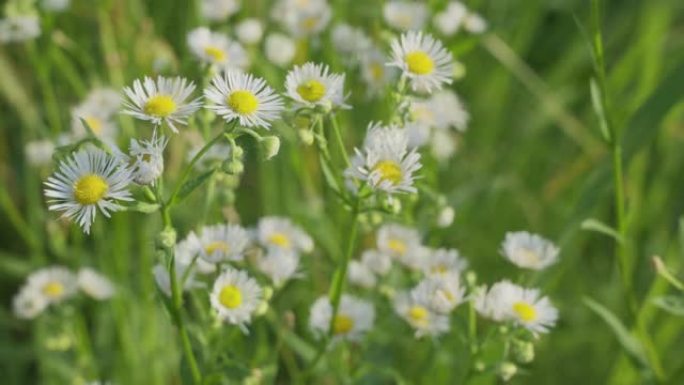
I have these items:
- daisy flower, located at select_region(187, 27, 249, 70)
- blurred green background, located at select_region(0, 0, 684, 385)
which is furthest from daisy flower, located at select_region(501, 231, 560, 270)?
daisy flower, located at select_region(187, 27, 249, 70)

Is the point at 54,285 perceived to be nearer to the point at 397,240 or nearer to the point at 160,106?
the point at 397,240

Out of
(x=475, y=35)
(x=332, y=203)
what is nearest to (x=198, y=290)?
(x=332, y=203)

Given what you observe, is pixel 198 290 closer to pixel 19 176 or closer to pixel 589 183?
pixel 589 183

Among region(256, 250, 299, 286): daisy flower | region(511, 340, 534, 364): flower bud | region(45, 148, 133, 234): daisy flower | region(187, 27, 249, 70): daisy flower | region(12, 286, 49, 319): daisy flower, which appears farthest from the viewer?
region(12, 286, 49, 319): daisy flower

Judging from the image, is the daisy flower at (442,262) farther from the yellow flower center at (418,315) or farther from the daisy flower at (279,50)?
the daisy flower at (279,50)

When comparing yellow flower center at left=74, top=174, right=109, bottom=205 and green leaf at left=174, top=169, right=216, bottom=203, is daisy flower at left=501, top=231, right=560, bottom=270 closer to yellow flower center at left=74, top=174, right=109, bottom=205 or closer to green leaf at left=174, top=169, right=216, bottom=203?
green leaf at left=174, top=169, right=216, bottom=203

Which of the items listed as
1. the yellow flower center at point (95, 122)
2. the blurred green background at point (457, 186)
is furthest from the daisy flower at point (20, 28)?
the yellow flower center at point (95, 122)
